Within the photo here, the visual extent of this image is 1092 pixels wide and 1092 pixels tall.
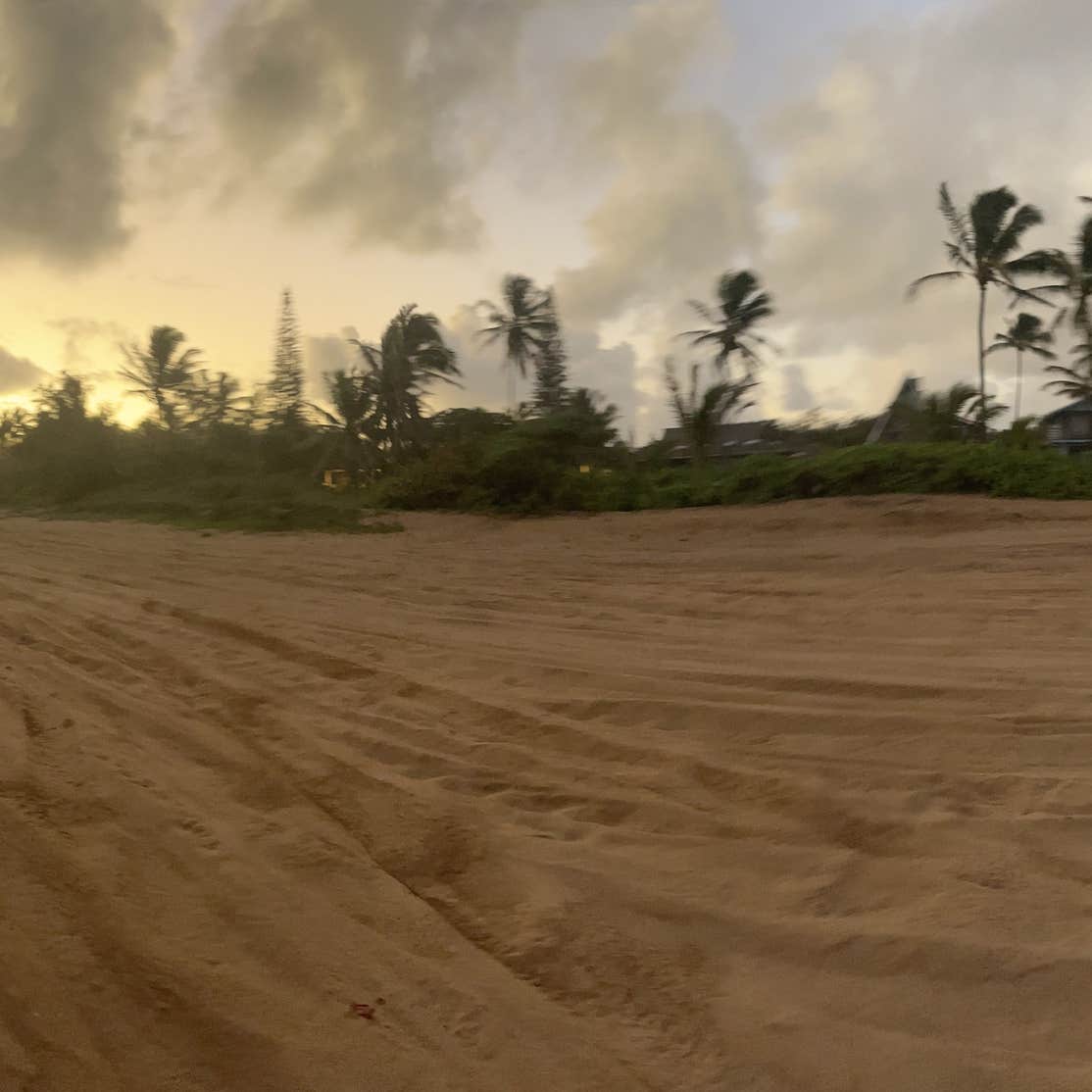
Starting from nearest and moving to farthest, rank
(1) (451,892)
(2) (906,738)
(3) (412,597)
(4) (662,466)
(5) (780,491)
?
(1) (451,892)
(2) (906,738)
(3) (412,597)
(5) (780,491)
(4) (662,466)

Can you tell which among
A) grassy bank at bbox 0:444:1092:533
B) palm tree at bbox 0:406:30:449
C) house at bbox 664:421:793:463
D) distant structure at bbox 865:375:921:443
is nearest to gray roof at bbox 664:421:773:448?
house at bbox 664:421:793:463

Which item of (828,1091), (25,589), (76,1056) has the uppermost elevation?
(25,589)

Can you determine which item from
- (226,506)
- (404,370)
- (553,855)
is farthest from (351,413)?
(553,855)

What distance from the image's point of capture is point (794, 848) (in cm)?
261

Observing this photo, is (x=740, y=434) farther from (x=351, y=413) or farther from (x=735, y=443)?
(x=351, y=413)

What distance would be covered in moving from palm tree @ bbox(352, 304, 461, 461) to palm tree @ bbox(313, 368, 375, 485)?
25 centimetres

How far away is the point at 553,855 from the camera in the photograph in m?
2.62

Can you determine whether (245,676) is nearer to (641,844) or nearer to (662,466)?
(641,844)

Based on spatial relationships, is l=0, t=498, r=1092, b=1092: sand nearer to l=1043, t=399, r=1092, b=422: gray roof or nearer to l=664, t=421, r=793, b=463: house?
l=664, t=421, r=793, b=463: house

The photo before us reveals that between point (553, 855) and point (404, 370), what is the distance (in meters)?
22.9

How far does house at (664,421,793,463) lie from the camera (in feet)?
64.2

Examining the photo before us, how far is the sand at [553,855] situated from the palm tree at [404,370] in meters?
18.4

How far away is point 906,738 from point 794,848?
1019 millimetres

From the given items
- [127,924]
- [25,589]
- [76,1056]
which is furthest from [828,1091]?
[25,589]
